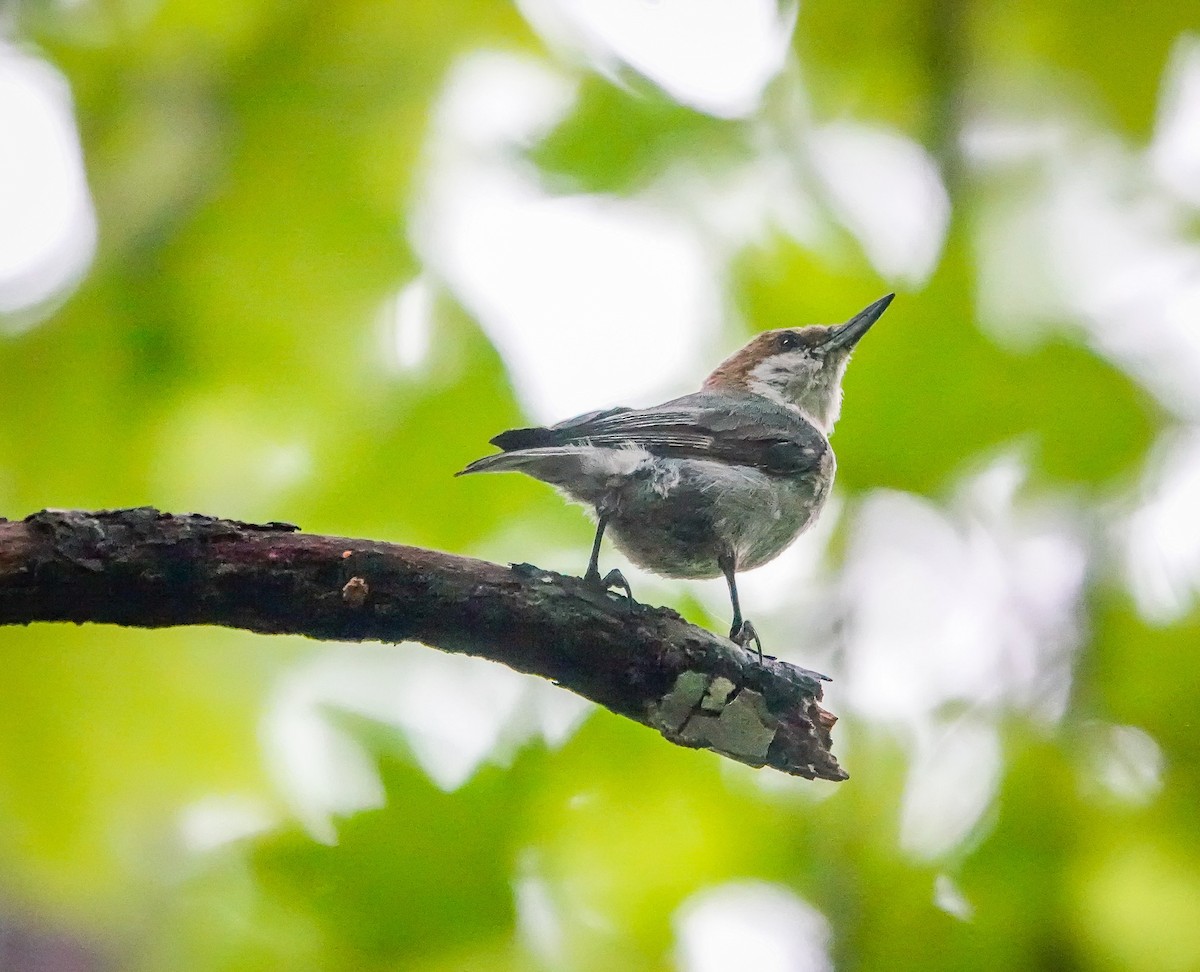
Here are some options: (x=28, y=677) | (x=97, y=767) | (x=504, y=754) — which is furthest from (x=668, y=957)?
(x=28, y=677)

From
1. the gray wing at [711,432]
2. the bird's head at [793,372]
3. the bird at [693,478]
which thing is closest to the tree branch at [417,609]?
the bird at [693,478]

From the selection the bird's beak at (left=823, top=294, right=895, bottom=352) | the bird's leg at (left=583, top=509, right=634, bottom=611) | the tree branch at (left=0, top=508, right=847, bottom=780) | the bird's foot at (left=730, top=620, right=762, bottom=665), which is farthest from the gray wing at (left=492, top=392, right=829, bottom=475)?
the tree branch at (left=0, top=508, right=847, bottom=780)

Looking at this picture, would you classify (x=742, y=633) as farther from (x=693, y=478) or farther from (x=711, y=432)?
(x=711, y=432)

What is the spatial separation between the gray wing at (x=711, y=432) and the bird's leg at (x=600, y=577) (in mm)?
261

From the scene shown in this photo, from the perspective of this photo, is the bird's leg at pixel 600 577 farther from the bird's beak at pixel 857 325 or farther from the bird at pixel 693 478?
the bird's beak at pixel 857 325

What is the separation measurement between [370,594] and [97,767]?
5.22 feet

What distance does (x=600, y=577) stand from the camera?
11.4ft

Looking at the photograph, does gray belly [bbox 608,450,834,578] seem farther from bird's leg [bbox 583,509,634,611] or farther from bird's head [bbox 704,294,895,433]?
bird's head [bbox 704,294,895,433]

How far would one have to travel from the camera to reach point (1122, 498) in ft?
11.7

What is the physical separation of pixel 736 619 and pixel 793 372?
204 cm

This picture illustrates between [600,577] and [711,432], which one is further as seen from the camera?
[711,432]

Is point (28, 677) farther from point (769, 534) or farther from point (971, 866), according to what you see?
point (971, 866)

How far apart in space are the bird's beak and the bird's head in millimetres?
232

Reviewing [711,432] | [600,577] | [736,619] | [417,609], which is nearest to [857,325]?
[711,432]
